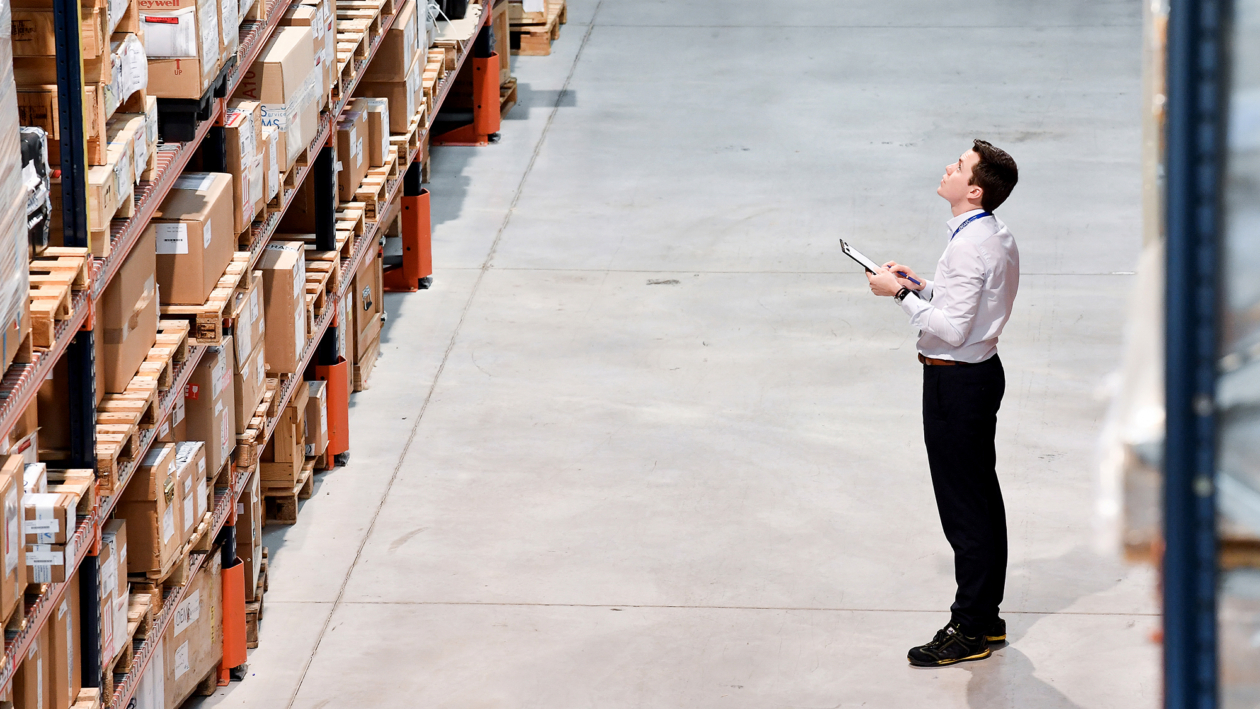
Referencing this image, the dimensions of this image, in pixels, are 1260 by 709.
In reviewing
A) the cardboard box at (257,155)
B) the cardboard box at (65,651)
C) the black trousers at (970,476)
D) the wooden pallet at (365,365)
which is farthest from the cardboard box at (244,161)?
the black trousers at (970,476)

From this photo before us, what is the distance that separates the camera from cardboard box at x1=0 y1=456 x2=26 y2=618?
13.2 ft

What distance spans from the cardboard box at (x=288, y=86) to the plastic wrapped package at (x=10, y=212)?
2.45 m

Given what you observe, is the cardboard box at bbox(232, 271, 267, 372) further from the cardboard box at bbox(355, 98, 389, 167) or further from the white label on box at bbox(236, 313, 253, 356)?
the cardboard box at bbox(355, 98, 389, 167)

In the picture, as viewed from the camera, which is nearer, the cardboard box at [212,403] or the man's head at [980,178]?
the man's head at [980,178]

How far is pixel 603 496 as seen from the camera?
7320mm

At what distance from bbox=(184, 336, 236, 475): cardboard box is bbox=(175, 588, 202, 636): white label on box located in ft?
1.43

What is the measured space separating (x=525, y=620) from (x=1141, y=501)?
4.48m

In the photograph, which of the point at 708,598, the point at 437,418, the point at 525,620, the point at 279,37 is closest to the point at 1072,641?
the point at 708,598

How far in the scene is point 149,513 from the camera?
518cm

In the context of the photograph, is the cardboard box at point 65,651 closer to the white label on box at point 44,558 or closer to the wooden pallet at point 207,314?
the white label on box at point 44,558

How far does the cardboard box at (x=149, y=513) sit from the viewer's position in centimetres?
516

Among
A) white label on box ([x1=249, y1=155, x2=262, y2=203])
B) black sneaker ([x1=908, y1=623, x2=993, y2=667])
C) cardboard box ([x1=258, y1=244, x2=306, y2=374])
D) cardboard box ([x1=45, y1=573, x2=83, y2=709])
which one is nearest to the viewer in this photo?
cardboard box ([x1=45, y1=573, x2=83, y2=709])

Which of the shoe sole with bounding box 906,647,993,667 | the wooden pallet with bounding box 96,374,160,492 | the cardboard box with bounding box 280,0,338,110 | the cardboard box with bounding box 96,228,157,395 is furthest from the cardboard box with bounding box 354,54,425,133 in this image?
the shoe sole with bounding box 906,647,993,667

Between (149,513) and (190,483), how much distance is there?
0.31 meters
